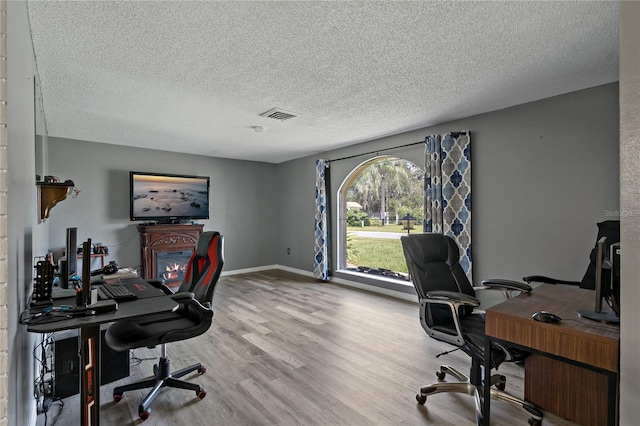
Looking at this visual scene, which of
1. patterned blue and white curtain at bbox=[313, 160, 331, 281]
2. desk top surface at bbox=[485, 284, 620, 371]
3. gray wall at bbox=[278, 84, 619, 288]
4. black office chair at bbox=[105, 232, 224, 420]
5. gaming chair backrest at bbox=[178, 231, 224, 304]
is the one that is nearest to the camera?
desk top surface at bbox=[485, 284, 620, 371]

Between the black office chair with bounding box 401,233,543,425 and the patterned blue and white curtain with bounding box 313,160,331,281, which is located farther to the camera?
the patterned blue and white curtain with bounding box 313,160,331,281

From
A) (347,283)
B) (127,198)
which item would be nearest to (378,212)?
(347,283)

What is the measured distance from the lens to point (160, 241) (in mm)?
5188

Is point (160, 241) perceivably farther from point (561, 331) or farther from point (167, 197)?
point (561, 331)

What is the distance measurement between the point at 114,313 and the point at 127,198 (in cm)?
433

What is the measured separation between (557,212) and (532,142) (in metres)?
0.78

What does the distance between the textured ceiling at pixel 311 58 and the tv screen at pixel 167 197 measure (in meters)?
1.52

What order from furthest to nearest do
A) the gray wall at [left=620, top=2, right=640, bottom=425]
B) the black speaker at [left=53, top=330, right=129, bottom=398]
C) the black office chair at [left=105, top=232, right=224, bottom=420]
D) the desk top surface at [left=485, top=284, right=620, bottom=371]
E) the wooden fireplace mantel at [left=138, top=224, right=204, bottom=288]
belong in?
1. the wooden fireplace mantel at [left=138, top=224, right=204, bottom=288]
2. the black speaker at [left=53, top=330, right=129, bottom=398]
3. the black office chair at [left=105, top=232, right=224, bottom=420]
4. the desk top surface at [left=485, top=284, right=620, bottom=371]
5. the gray wall at [left=620, top=2, right=640, bottom=425]

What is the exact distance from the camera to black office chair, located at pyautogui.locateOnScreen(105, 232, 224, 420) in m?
1.92

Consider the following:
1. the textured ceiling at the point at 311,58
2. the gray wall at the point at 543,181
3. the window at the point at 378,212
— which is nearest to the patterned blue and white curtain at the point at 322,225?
the window at the point at 378,212

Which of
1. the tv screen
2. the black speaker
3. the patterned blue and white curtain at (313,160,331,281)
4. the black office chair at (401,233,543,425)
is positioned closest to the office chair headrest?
the black office chair at (401,233,543,425)

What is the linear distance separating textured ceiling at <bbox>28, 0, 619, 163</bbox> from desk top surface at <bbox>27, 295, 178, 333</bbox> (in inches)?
65.8

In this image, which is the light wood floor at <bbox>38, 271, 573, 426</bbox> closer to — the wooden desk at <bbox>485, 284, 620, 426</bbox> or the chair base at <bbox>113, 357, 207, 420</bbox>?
the chair base at <bbox>113, 357, 207, 420</bbox>

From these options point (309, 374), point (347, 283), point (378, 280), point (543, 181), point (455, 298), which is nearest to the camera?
point (455, 298)
